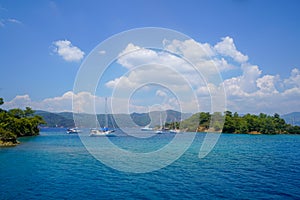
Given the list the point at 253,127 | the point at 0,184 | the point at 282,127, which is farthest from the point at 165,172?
the point at 282,127

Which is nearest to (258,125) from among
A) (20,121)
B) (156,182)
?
(20,121)

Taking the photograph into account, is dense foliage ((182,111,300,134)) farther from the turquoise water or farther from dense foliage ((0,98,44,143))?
the turquoise water

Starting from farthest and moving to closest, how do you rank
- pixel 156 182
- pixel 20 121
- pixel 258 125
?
pixel 258 125 < pixel 20 121 < pixel 156 182

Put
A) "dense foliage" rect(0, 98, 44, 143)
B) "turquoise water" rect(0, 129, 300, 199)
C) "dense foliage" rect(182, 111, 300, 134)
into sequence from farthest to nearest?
"dense foliage" rect(182, 111, 300, 134), "dense foliage" rect(0, 98, 44, 143), "turquoise water" rect(0, 129, 300, 199)

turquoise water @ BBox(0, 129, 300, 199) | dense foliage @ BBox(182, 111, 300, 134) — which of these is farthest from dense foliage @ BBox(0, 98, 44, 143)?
dense foliage @ BBox(182, 111, 300, 134)

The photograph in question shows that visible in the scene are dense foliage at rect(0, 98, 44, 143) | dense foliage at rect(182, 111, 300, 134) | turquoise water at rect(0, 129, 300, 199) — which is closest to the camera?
turquoise water at rect(0, 129, 300, 199)

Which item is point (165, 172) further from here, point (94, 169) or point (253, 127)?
point (253, 127)

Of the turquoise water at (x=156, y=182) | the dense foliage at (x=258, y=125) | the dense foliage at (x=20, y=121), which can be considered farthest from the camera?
the dense foliage at (x=258, y=125)

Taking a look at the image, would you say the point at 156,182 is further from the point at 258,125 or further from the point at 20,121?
the point at 258,125

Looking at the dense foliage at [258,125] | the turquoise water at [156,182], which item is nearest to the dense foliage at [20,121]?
the turquoise water at [156,182]

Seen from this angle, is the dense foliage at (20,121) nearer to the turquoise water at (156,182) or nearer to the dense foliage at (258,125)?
the turquoise water at (156,182)

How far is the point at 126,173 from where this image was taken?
1400 centimetres

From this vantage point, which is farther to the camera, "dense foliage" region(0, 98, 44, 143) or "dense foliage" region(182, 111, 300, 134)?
"dense foliage" region(182, 111, 300, 134)

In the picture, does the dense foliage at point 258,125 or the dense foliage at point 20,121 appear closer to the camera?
the dense foliage at point 20,121
